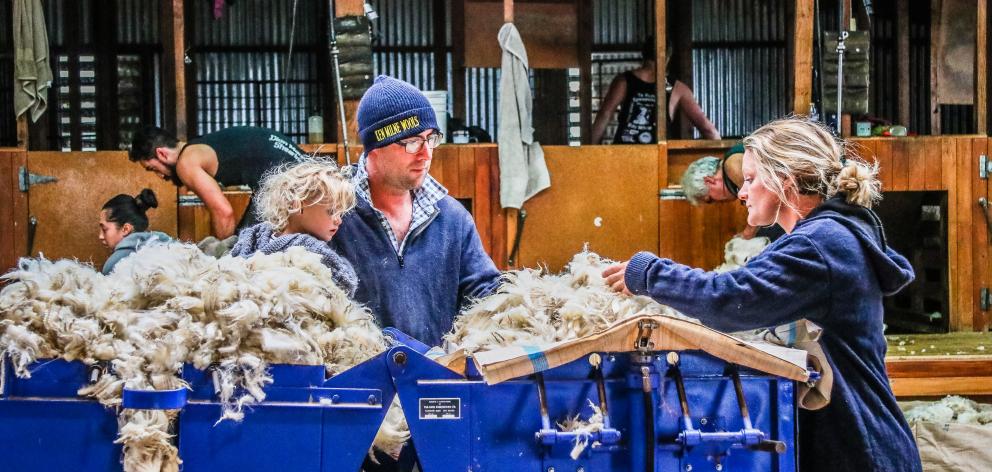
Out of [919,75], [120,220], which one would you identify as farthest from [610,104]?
[919,75]

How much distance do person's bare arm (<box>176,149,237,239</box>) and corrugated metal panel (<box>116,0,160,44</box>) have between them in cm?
392

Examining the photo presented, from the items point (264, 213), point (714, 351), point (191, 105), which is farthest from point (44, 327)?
point (191, 105)

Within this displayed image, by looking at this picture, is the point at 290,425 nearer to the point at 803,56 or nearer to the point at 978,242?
the point at 803,56

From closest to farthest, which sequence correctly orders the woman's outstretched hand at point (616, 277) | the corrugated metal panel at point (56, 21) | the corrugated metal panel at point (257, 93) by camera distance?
the woman's outstretched hand at point (616, 277) → the corrugated metal panel at point (56, 21) → the corrugated metal panel at point (257, 93)

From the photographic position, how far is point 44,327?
2.32 meters

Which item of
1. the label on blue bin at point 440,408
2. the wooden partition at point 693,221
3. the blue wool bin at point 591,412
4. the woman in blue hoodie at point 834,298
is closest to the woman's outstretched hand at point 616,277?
the woman in blue hoodie at point 834,298

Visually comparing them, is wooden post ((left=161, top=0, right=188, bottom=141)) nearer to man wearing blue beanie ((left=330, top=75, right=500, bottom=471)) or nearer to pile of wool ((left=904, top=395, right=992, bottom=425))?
man wearing blue beanie ((left=330, top=75, right=500, bottom=471))

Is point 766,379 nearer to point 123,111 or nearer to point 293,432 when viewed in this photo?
point 293,432

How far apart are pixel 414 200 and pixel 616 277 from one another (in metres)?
1.02

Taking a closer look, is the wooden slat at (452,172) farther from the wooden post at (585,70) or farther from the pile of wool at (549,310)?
the pile of wool at (549,310)

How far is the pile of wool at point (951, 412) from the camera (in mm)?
5582

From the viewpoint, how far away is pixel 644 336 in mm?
2279

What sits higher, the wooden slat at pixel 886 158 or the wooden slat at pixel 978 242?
the wooden slat at pixel 886 158

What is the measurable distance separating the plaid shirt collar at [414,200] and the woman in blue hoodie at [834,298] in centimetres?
98
